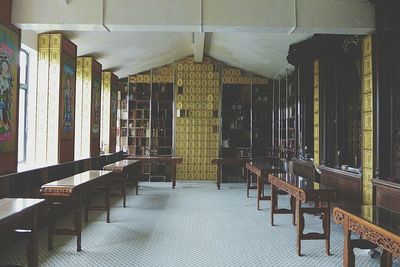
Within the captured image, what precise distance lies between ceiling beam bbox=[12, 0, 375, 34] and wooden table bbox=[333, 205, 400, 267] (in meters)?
2.93

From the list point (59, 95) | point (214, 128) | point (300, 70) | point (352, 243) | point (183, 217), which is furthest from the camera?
point (214, 128)

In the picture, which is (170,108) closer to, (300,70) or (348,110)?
(300,70)

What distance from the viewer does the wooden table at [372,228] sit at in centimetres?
242

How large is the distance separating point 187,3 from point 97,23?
1.29m

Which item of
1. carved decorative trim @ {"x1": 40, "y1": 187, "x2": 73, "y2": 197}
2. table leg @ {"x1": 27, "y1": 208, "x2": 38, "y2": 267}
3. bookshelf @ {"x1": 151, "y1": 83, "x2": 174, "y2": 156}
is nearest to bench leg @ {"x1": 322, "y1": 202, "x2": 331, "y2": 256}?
carved decorative trim @ {"x1": 40, "y1": 187, "x2": 73, "y2": 197}

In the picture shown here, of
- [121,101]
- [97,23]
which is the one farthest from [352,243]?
[121,101]

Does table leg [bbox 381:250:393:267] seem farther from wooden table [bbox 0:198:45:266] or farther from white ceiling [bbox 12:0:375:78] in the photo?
wooden table [bbox 0:198:45:266]

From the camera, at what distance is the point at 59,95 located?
6824mm

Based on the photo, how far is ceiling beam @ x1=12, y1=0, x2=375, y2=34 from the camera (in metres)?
5.09

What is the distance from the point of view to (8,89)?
4.86 m

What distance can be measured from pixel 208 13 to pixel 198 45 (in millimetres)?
4956

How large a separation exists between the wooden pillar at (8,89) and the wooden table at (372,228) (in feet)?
13.5

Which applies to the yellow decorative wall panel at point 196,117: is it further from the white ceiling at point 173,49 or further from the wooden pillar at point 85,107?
the wooden pillar at point 85,107

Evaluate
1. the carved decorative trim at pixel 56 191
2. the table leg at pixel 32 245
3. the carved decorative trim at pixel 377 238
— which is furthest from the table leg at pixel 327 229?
the table leg at pixel 32 245
